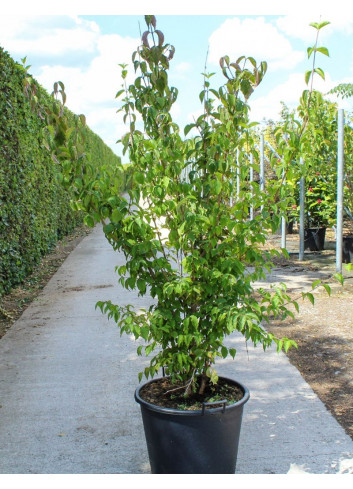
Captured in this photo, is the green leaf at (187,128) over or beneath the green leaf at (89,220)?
over

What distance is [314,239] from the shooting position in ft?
34.8

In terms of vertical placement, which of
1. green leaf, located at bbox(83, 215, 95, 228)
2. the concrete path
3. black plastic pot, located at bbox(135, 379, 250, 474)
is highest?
green leaf, located at bbox(83, 215, 95, 228)

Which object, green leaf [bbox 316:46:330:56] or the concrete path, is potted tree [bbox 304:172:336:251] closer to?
the concrete path

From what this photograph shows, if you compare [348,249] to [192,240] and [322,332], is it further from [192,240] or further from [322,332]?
[192,240]

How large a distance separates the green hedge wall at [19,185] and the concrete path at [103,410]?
53.4 inches

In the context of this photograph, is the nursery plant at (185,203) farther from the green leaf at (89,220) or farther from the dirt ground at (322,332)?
the dirt ground at (322,332)

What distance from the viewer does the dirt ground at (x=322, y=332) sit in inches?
157

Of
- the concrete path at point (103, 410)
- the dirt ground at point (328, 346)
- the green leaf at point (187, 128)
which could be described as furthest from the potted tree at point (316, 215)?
the green leaf at point (187, 128)

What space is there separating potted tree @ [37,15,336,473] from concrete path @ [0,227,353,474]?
1.43 ft

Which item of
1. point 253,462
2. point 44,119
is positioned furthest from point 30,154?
point 253,462

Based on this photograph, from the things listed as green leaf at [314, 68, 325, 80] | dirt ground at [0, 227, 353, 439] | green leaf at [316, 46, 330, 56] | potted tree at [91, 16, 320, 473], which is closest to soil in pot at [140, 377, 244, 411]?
potted tree at [91, 16, 320, 473]

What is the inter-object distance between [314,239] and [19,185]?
5.82 meters

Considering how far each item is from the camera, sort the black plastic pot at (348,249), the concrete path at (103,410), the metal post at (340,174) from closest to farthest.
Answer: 1. the concrete path at (103,410)
2. the metal post at (340,174)
3. the black plastic pot at (348,249)

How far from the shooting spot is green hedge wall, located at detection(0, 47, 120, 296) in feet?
21.9
